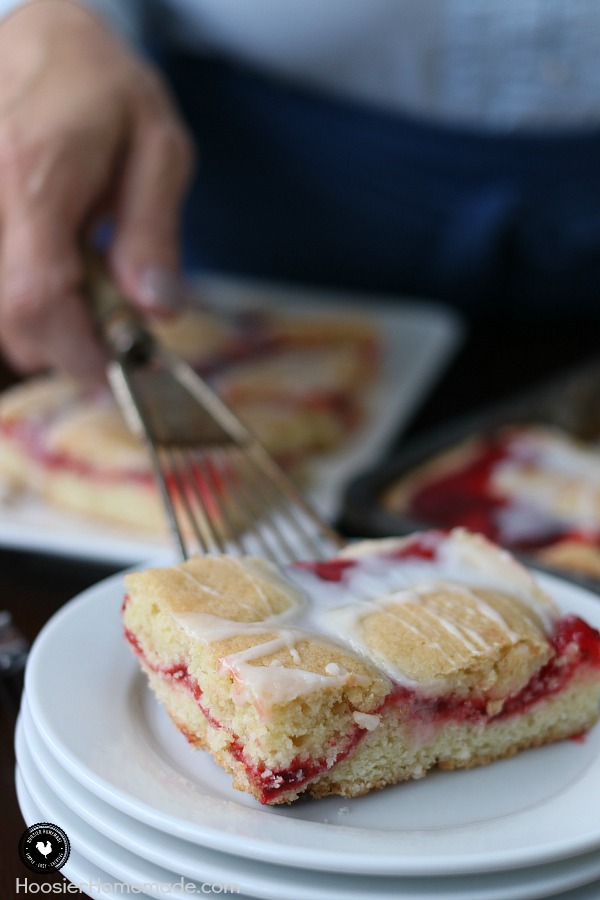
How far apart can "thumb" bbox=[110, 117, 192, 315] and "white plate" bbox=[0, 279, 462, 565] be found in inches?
15.2

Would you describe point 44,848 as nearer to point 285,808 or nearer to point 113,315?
point 285,808

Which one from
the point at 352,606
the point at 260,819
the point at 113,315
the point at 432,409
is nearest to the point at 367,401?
the point at 432,409

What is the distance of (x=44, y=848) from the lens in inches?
33.4

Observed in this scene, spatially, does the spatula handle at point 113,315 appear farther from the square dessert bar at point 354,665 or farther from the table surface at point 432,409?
the square dessert bar at point 354,665

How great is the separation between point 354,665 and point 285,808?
0.13 m

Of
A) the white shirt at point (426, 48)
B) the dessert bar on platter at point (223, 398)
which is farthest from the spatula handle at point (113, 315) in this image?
the white shirt at point (426, 48)

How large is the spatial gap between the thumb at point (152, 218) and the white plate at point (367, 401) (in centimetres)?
39

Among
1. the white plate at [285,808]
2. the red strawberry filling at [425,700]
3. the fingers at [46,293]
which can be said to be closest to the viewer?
the white plate at [285,808]

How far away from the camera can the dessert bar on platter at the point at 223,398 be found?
5.92ft

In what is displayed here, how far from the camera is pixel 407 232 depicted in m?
2.39

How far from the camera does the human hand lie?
1646 mm

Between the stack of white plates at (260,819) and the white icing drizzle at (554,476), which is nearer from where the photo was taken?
the stack of white plates at (260,819)

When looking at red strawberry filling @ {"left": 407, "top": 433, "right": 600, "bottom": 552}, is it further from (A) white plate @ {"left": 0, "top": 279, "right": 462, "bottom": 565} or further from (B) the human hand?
(B) the human hand

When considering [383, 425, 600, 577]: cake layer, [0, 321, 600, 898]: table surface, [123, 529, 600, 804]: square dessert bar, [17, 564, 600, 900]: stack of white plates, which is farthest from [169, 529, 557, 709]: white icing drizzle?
[383, 425, 600, 577]: cake layer
